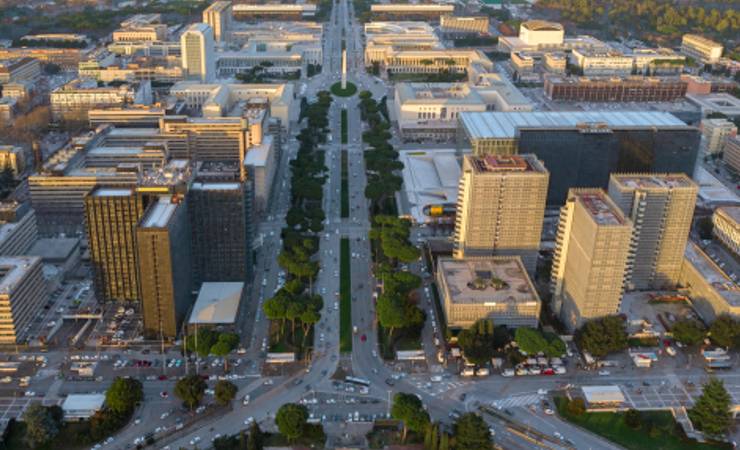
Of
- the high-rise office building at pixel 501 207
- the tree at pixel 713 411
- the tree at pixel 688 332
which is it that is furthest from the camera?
the high-rise office building at pixel 501 207

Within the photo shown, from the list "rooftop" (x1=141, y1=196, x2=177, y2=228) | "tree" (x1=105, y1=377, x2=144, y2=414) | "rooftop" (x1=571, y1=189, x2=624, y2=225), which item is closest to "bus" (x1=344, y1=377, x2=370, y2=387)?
"tree" (x1=105, y1=377, x2=144, y2=414)

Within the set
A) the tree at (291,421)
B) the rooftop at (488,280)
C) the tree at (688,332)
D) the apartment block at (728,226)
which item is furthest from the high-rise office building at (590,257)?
the tree at (291,421)

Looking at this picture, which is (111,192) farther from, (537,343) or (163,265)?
(537,343)

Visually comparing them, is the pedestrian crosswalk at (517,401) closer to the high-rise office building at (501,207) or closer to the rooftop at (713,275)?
the high-rise office building at (501,207)

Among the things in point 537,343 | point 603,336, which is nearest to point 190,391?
point 537,343

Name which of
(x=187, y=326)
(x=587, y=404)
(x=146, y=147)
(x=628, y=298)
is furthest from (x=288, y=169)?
(x=587, y=404)

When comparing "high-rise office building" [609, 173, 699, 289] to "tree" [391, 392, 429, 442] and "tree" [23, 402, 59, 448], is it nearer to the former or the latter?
"tree" [391, 392, 429, 442]
